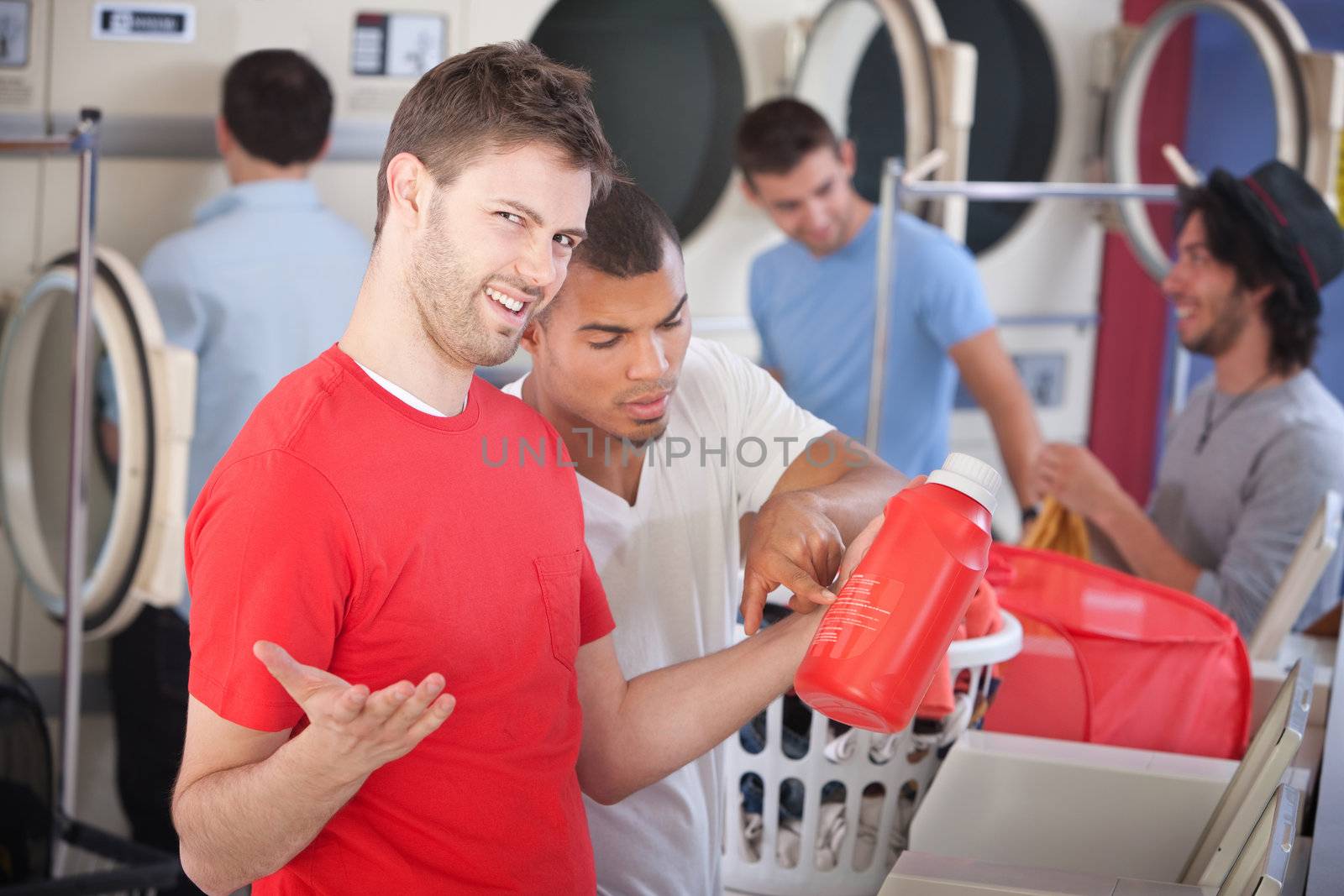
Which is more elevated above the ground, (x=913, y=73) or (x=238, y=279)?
(x=913, y=73)

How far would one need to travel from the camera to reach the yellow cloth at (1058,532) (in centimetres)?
219

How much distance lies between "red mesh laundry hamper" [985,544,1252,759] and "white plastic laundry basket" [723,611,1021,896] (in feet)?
0.48

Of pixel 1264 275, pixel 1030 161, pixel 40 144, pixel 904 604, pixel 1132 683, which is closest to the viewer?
pixel 904 604

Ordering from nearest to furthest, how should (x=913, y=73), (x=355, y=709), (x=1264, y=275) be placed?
(x=355, y=709) → (x=1264, y=275) → (x=913, y=73)

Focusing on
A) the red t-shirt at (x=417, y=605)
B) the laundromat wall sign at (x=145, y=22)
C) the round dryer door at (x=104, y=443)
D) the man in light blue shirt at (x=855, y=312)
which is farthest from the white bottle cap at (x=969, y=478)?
the laundromat wall sign at (x=145, y=22)

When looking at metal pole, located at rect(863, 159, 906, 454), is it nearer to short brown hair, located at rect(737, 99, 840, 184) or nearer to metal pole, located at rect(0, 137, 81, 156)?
short brown hair, located at rect(737, 99, 840, 184)

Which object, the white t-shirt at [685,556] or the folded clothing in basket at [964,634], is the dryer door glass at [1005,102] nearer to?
the folded clothing in basket at [964,634]

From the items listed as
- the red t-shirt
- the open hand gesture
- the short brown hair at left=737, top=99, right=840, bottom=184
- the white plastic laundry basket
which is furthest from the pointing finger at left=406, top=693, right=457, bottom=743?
the short brown hair at left=737, top=99, right=840, bottom=184

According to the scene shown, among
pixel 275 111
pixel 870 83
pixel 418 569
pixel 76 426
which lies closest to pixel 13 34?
pixel 275 111

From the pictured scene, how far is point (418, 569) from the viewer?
3.19 ft

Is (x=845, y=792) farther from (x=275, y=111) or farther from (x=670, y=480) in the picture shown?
(x=275, y=111)

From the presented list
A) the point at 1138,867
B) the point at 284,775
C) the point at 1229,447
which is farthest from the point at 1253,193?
the point at 284,775

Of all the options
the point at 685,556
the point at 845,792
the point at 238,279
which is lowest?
the point at 845,792

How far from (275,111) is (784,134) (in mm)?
1016
